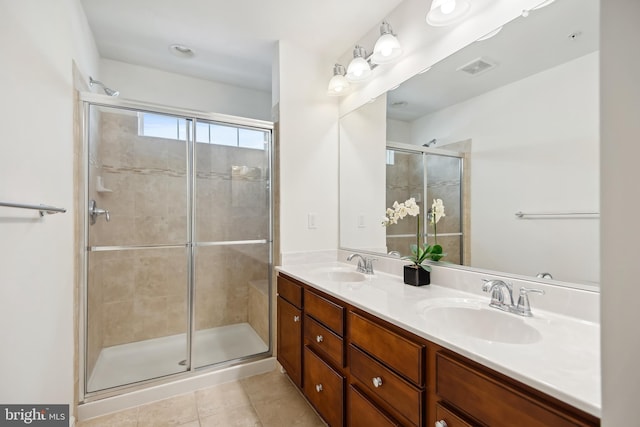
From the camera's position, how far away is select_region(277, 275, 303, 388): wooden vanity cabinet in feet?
5.98

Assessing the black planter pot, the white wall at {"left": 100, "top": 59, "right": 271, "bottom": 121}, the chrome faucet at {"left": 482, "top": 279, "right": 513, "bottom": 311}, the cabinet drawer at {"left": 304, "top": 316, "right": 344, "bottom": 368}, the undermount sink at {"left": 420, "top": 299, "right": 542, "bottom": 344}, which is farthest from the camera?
the white wall at {"left": 100, "top": 59, "right": 271, "bottom": 121}

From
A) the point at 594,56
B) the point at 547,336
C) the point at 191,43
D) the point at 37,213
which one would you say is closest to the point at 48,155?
the point at 37,213

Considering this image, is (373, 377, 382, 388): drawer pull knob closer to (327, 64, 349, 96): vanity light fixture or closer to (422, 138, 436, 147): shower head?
(422, 138, 436, 147): shower head

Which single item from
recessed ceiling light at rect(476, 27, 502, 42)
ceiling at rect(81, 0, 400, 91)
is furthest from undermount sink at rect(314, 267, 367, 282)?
ceiling at rect(81, 0, 400, 91)

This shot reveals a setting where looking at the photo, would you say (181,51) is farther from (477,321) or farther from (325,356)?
(477,321)

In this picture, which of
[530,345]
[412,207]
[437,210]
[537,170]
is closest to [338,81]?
[412,207]

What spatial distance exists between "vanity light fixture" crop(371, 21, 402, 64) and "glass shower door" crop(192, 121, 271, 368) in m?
1.07

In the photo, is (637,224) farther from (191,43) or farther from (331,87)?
(191,43)

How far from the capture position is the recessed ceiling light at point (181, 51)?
2.27 meters

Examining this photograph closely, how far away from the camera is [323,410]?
1526 millimetres

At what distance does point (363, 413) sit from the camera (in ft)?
4.05

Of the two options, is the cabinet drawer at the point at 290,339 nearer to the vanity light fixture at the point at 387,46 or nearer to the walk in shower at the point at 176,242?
the walk in shower at the point at 176,242

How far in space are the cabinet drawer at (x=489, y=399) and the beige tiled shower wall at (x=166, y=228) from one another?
70.7 inches

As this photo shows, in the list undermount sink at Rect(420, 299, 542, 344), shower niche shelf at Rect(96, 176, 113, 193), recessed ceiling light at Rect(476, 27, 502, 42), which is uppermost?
recessed ceiling light at Rect(476, 27, 502, 42)
